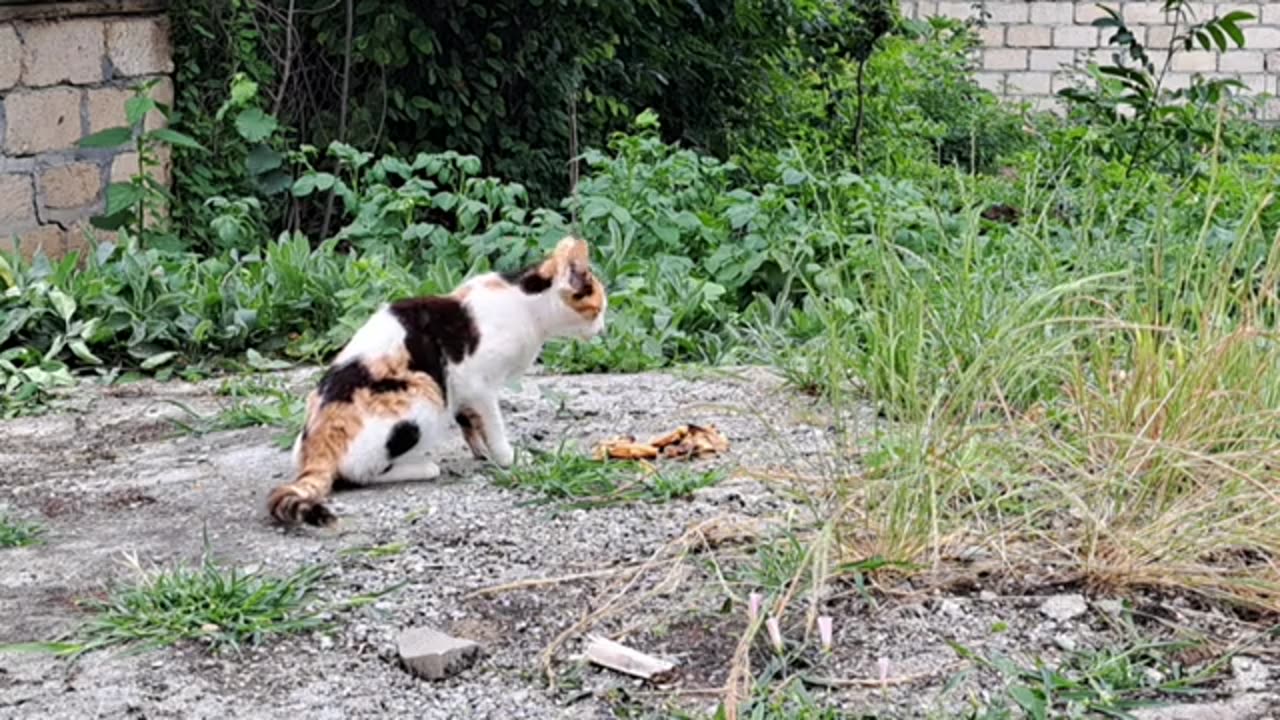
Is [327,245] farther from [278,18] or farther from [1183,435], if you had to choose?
[1183,435]

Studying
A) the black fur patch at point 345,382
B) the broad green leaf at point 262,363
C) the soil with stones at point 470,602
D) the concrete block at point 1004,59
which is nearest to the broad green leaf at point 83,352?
the broad green leaf at point 262,363

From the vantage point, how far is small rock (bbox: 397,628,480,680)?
3.35 m

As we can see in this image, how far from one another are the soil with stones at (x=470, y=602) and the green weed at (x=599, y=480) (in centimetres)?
4

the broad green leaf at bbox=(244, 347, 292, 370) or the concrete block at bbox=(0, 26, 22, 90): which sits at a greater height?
the concrete block at bbox=(0, 26, 22, 90)

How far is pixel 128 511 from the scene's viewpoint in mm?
4480

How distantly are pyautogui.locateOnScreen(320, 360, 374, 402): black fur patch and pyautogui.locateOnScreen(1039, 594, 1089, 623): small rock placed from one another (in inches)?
73.9

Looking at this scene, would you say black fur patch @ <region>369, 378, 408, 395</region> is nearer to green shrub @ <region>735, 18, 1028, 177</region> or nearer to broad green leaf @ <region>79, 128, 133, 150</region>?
broad green leaf @ <region>79, 128, 133, 150</region>

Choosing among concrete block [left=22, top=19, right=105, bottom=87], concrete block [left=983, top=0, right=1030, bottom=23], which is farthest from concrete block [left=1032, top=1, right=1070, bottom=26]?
concrete block [left=22, top=19, right=105, bottom=87]

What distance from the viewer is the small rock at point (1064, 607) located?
3518mm

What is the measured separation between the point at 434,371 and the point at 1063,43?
1460 cm

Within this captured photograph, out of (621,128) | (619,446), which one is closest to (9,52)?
(621,128)

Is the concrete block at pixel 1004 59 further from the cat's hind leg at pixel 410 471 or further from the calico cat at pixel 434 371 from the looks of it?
the cat's hind leg at pixel 410 471

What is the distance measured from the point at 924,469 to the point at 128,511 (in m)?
2.11

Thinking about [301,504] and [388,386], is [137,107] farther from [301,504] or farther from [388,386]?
[301,504]
